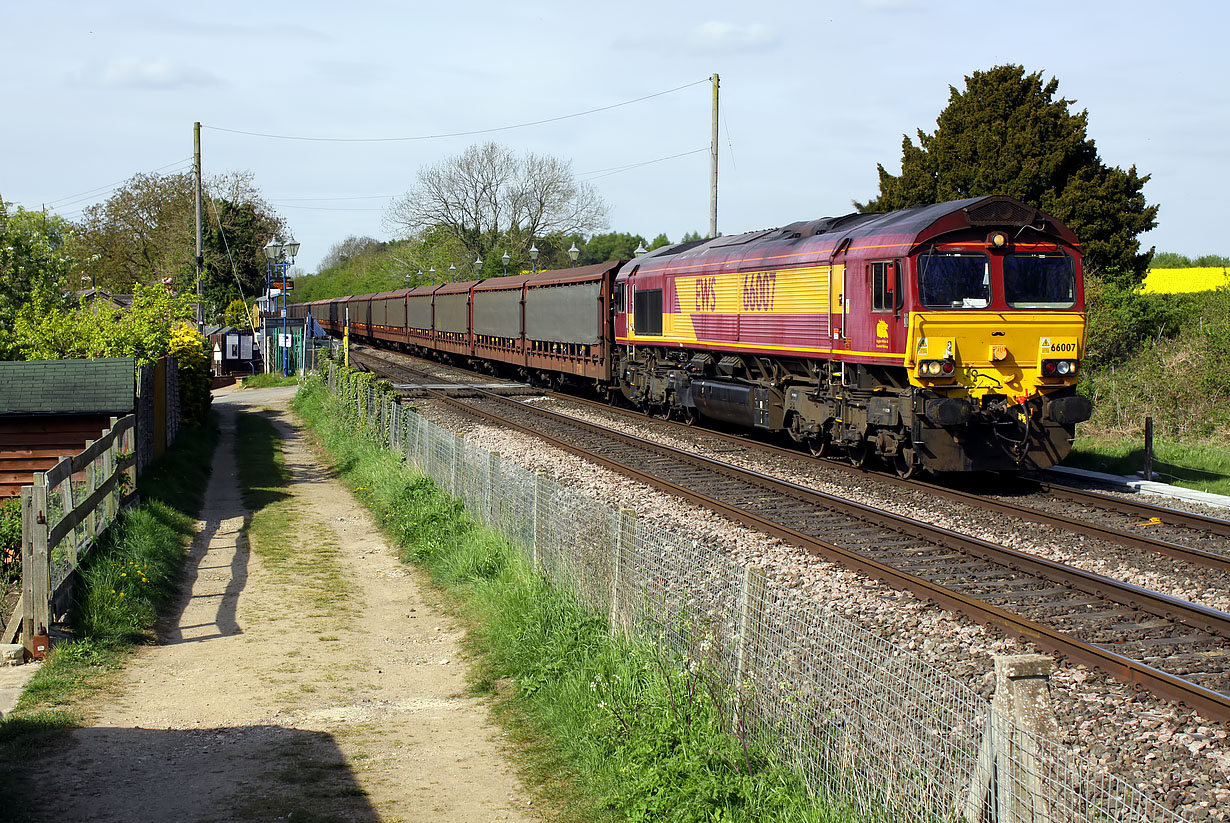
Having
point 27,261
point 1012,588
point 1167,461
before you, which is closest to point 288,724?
point 1012,588

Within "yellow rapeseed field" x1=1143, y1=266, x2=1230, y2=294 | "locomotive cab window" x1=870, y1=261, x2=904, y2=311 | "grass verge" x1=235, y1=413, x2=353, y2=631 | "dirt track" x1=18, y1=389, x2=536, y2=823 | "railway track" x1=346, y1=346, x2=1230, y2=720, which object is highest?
"yellow rapeseed field" x1=1143, y1=266, x2=1230, y2=294

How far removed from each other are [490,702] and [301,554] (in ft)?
18.1

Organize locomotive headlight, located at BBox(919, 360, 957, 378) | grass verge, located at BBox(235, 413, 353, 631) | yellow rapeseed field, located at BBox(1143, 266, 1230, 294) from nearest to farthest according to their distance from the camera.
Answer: grass verge, located at BBox(235, 413, 353, 631) < locomotive headlight, located at BBox(919, 360, 957, 378) < yellow rapeseed field, located at BBox(1143, 266, 1230, 294)

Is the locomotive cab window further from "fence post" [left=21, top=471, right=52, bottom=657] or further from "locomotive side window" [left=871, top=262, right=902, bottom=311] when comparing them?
"fence post" [left=21, top=471, right=52, bottom=657]

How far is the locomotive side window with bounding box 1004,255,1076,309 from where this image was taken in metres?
13.8

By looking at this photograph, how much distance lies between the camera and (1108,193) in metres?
27.4

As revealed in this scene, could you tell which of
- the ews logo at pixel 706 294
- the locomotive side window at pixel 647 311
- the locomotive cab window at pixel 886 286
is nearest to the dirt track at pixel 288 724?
the locomotive cab window at pixel 886 286

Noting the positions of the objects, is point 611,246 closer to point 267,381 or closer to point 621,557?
point 267,381

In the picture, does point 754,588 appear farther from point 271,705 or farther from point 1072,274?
point 1072,274

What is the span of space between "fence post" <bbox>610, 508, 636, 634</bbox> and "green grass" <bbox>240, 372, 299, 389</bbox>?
32005 millimetres

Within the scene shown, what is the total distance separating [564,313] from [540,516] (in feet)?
61.8

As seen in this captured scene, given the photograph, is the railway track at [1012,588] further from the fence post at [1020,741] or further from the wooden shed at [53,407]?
the wooden shed at [53,407]

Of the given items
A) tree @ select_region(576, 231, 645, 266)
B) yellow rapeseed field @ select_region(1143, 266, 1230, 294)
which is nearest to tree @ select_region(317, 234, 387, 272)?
tree @ select_region(576, 231, 645, 266)

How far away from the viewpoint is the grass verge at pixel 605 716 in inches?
198
